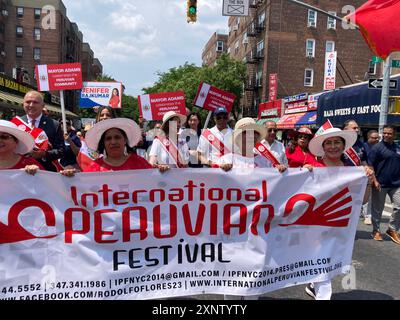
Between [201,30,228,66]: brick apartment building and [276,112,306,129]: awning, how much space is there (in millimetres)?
36138

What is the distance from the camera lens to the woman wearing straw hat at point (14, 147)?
325 centimetres

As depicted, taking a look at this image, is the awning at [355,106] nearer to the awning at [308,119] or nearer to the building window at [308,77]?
the awning at [308,119]

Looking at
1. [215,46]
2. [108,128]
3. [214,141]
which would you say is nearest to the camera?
[108,128]

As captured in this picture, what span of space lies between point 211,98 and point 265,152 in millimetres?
3817

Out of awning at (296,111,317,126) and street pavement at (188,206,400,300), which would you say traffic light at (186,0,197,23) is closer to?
street pavement at (188,206,400,300)

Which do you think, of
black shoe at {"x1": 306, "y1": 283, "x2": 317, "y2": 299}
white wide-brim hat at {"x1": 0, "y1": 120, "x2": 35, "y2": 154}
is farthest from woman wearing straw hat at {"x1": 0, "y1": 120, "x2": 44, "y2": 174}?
black shoe at {"x1": 306, "y1": 283, "x2": 317, "y2": 299}

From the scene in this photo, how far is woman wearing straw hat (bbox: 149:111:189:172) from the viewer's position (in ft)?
17.6

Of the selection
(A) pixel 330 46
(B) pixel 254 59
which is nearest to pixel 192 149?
(A) pixel 330 46

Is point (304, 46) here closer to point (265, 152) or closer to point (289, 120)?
point (289, 120)

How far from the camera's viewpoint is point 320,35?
1614 inches

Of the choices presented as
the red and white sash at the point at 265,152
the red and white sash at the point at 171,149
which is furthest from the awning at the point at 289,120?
the red and white sash at the point at 265,152

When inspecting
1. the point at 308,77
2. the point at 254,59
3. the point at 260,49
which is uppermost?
the point at 260,49

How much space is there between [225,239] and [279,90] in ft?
129

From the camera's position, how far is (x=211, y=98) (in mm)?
8430
